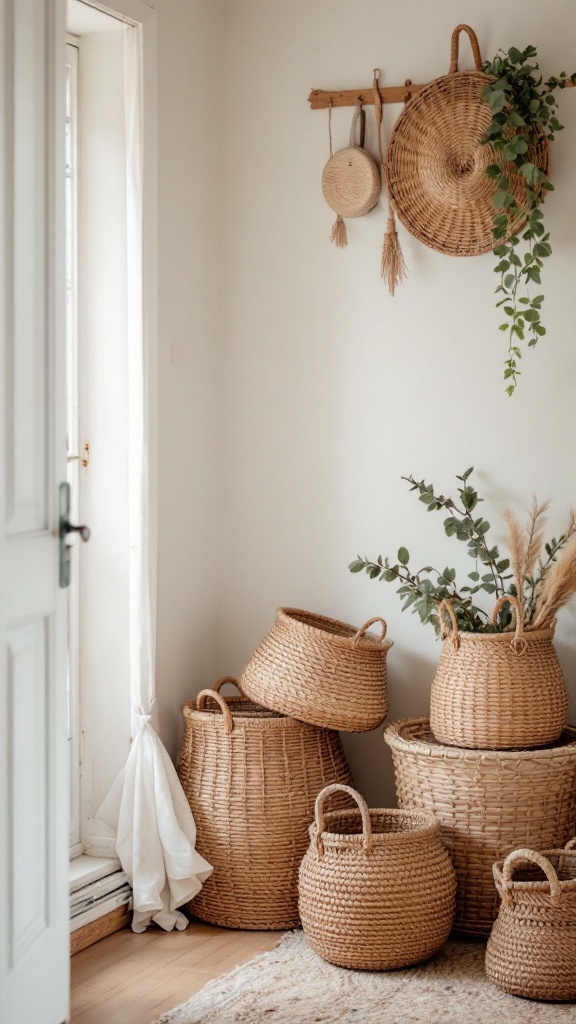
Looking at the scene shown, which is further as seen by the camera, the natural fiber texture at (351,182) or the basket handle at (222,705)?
the natural fiber texture at (351,182)

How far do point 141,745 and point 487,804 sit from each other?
2.85ft

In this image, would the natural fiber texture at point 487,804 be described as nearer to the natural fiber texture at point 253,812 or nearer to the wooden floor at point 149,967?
the natural fiber texture at point 253,812

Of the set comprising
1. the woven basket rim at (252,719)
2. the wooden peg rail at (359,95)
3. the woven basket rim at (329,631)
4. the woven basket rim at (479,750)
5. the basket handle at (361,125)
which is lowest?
the woven basket rim at (479,750)

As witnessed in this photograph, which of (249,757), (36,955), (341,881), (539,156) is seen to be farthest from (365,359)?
(36,955)

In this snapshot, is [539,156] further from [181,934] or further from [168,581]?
[181,934]

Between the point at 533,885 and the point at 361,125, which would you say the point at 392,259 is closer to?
the point at 361,125

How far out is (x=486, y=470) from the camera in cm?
312

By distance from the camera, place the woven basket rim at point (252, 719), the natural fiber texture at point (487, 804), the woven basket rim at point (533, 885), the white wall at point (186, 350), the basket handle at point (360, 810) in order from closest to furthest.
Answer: the woven basket rim at point (533, 885) < the basket handle at point (360, 810) < the natural fiber texture at point (487, 804) < the woven basket rim at point (252, 719) < the white wall at point (186, 350)

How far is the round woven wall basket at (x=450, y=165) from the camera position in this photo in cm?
298

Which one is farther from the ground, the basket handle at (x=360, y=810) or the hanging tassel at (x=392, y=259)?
the hanging tassel at (x=392, y=259)

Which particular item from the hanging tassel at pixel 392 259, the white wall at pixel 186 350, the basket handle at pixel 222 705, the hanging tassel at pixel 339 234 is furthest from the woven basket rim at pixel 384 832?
the hanging tassel at pixel 339 234

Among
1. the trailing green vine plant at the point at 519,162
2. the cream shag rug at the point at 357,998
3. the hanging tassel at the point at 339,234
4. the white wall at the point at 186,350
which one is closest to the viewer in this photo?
the cream shag rug at the point at 357,998

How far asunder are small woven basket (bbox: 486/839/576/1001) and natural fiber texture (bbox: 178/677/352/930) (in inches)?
23.0

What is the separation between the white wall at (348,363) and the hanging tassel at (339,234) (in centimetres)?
2
